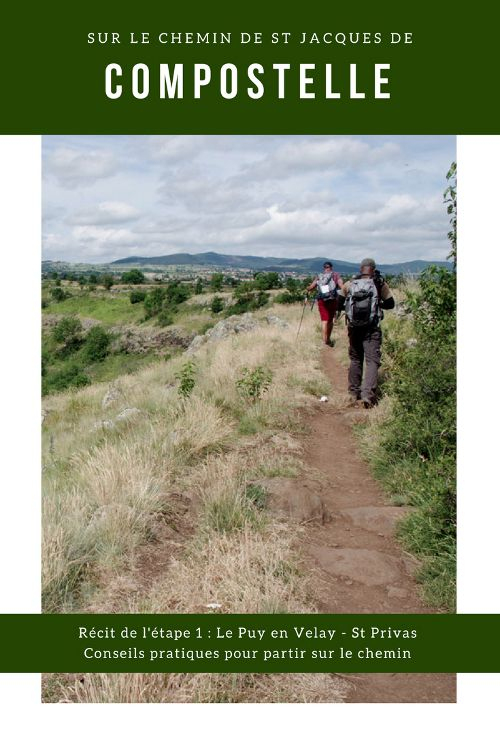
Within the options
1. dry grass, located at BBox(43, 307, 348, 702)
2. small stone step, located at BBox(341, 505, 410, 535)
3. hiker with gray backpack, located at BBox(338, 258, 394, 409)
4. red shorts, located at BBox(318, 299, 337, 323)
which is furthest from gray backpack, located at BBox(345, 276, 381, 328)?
red shorts, located at BBox(318, 299, 337, 323)

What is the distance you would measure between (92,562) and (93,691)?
59.8 inches

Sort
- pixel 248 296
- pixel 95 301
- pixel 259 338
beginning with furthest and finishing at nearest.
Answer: pixel 95 301, pixel 248 296, pixel 259 338

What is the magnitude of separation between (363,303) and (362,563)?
16.4ft

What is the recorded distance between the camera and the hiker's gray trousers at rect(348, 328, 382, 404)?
29.2ft

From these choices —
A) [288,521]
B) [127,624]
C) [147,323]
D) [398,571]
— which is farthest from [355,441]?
[147,323]

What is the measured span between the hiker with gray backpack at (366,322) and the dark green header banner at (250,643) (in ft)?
20.3

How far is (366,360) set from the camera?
895 cm

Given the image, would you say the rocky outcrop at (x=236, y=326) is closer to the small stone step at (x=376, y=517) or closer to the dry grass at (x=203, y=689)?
the small stone step at (x=376, y=517)

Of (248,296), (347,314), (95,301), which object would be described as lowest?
(347,314)

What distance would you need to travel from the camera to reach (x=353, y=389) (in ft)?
30.6

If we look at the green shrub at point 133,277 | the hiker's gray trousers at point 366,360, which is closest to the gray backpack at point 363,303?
the hiker's gray trousers at point 366,360

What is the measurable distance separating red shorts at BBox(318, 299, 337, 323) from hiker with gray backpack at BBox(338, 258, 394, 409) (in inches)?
165

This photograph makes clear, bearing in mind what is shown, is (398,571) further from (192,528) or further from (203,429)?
(203,429)

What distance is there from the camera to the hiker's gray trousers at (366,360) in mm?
8906
